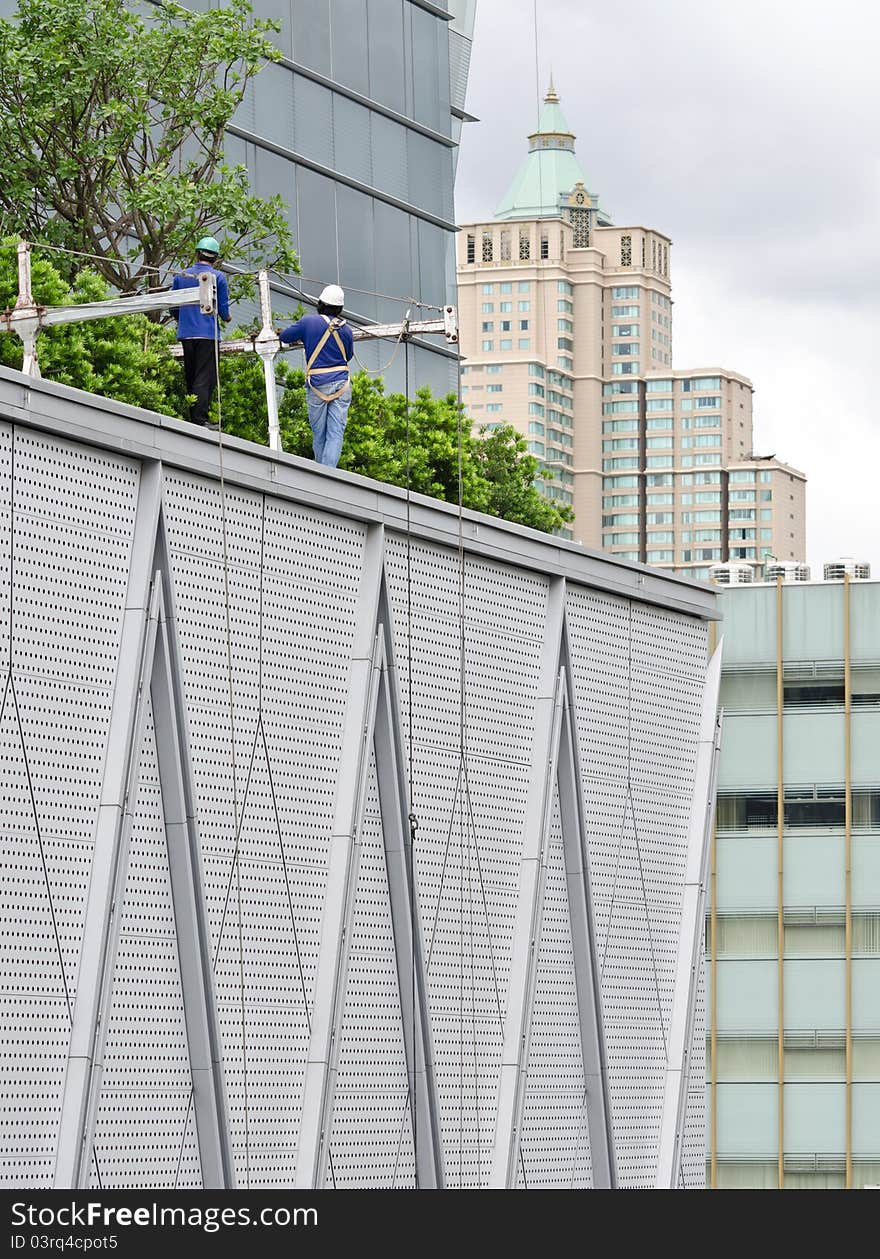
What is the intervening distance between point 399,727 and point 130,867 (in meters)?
3.02

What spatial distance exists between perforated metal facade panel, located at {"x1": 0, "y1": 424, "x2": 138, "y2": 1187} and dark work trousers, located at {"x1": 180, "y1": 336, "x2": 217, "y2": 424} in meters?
2.86

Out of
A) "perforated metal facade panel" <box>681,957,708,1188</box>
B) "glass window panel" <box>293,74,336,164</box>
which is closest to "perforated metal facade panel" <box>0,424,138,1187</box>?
"perforated metal facade panel" <box>681,957,708,1188</box>

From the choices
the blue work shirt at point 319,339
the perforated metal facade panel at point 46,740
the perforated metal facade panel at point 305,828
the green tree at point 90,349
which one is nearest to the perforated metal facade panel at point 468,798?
the perforated metal facade panel at point 305,828

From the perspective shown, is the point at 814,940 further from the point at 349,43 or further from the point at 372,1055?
the point at 372,1055

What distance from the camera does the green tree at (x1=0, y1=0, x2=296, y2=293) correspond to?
22.5m

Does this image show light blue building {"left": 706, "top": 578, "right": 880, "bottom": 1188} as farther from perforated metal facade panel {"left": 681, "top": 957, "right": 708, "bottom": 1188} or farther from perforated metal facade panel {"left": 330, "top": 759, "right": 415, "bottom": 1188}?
perforated metal facade panel {"left": 330, "top": 759, "right": 415, "bottom": 1188}

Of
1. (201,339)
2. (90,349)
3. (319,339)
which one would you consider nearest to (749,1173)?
(90,349)

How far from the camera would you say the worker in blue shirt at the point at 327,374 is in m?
16.5

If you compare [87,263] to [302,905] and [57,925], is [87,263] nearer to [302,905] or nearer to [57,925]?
[302,905]

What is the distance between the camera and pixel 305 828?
48.6 feet

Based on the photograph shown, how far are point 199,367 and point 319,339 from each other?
101 cm

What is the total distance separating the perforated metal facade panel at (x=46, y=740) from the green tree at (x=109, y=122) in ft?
32.0

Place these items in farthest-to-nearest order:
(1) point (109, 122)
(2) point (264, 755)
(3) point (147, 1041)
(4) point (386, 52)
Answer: (4) point (386, 52) → (1) point (109, 122) → (2) point (264, 755) → (3) point (147, 1041)

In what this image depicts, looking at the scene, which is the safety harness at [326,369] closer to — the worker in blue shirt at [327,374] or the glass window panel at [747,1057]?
the worker in blue shirt at [327,374]
